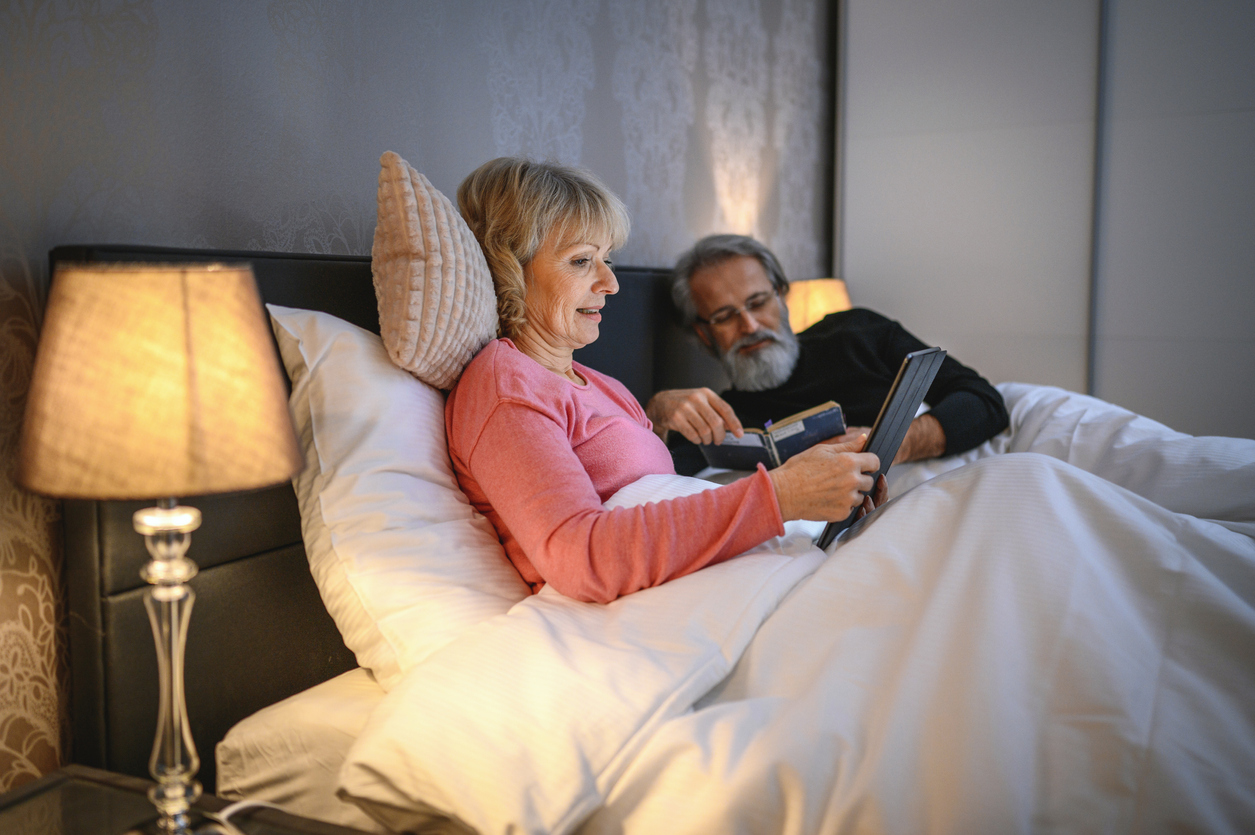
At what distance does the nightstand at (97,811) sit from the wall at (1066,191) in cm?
299

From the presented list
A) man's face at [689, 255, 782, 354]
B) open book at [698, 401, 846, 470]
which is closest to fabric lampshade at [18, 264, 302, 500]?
open book at [698, 401, 846, 470]

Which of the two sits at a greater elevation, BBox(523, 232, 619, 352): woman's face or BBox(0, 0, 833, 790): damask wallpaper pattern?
BBox(0, 0, 833, 790): damask wallpaper pattern

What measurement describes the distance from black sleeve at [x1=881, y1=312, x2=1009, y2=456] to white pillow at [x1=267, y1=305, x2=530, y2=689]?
116cm

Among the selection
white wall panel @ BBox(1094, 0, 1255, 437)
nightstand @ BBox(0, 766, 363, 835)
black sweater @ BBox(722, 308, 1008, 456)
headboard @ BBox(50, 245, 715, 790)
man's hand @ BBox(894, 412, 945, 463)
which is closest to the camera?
nightstand @ BBox(0, 766, 363, 835)

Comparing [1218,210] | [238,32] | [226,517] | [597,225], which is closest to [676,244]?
[597,225]

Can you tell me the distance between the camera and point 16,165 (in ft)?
2.73

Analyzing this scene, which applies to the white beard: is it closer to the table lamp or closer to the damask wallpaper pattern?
the damask wallpaper pattern

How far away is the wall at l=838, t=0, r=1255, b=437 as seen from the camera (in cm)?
271

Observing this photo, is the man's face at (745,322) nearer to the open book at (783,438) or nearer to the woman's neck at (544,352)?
the open book at (783,438)

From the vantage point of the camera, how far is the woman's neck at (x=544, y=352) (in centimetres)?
129

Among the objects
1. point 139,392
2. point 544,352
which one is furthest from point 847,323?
point 139,392

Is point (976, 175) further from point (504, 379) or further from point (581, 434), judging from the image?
point (504, 379)

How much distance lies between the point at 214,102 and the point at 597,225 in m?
0.54

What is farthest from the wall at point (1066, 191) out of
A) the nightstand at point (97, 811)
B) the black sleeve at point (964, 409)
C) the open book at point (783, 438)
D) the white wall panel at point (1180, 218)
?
the nightstand at point (97, 811)
